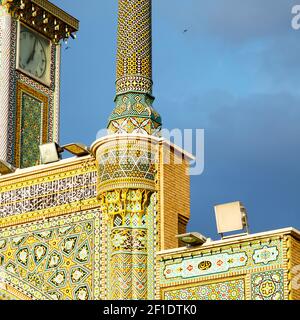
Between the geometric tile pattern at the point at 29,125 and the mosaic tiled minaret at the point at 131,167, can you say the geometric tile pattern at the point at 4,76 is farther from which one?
the mosaic tiled minaret at the point at 131,167

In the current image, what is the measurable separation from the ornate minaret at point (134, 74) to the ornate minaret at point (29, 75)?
3.77m

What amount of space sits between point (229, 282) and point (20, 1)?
726 cm

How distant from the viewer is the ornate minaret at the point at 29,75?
17859mm

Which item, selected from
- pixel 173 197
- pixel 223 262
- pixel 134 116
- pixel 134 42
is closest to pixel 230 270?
pixel 223 262

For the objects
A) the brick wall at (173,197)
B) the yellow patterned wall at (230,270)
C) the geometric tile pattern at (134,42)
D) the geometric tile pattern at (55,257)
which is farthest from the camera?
the geometric tile pattern at (134,42)

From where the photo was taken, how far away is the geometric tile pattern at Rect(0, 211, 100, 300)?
1399 cm

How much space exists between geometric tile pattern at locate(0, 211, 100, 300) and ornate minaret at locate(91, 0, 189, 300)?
0.23 m

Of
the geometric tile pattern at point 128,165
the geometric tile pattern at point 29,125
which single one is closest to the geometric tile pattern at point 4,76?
the geometric tile pattern at point 29,125

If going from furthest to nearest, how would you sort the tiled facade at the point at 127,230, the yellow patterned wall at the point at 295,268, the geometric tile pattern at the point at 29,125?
the geometric tile pattern at the point at 29,125 < the tiled facade at the point at 127,230 < the yellow patterned wall at the point at 295,268

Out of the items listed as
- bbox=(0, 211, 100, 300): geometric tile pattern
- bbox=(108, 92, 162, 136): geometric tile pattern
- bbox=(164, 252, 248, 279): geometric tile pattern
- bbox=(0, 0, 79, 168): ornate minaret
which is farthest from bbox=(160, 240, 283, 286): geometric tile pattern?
bbox=(0, 0, 79, 168): ornate minaret

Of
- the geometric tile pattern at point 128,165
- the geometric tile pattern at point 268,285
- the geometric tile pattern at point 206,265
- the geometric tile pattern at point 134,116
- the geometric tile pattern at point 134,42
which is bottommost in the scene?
the geometric tile pattern at point 268,285

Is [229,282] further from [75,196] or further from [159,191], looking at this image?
[75,196]

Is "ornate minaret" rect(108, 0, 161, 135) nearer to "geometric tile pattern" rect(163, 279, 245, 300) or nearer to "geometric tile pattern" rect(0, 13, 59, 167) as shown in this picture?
"geometric tile pattern" rect(163, 279, 245, 300)

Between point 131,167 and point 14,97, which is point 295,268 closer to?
point 131,167
